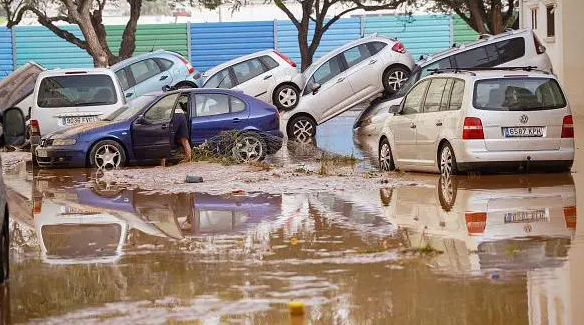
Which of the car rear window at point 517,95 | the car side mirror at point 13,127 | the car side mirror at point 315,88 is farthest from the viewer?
the car side mirror at point 315,88

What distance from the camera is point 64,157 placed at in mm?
22078

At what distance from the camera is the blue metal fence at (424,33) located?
44.4 metres

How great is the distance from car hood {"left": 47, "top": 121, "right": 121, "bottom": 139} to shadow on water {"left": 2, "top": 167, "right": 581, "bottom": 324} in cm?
505

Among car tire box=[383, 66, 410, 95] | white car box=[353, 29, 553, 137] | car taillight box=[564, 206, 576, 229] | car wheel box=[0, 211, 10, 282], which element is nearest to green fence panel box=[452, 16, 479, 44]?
car tire box=[383, 66, 410, 95]

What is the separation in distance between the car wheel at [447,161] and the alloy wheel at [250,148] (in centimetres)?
461

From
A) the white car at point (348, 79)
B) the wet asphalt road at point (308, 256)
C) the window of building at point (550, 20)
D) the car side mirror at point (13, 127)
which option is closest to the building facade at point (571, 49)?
the window of building at point (550, 20)

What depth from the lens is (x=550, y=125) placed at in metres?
17.7

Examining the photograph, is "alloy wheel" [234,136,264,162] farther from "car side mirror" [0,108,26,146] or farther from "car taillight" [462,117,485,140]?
"car side mirror" [0,108,26,146]

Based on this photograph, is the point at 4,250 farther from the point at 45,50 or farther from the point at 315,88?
the point at 45,50

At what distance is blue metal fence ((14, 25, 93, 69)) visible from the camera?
45.2 metres

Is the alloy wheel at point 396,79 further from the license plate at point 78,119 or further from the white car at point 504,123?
the white car at point 504,123

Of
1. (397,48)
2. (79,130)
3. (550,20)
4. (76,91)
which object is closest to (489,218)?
(79,130)

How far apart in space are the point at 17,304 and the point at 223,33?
35.9 meters

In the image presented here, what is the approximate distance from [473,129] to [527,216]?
4079 millimetres
